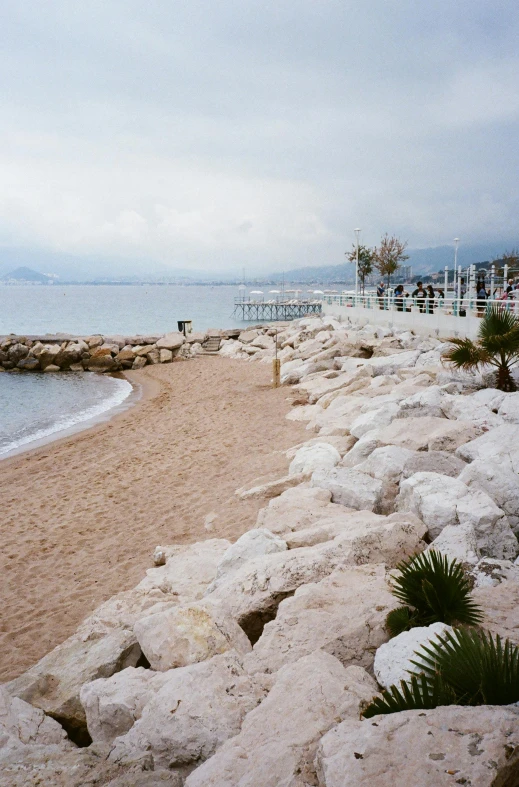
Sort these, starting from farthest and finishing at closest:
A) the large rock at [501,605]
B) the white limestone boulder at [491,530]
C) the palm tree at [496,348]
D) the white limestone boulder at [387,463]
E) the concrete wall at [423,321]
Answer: the concrete wall at [423,321], the palm tree at [496,348], the white limestone boulder at [387,463], the white limestone boulder at [491,530], the large rock at [501,605]

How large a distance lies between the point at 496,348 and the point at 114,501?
6.36 metres

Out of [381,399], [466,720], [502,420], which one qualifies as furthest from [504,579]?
[381,399]

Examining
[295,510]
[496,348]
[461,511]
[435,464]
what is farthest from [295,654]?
[496,348]

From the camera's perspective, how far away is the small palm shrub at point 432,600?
3.53 m

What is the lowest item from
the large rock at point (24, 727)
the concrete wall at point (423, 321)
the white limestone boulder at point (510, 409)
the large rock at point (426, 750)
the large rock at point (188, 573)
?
the large rock at point (188, 573)

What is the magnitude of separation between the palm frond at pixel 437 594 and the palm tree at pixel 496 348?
20.3 feet

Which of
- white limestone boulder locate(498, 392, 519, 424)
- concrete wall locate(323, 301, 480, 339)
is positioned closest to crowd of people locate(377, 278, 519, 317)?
concrete wall locate(323, 301, 480, 339)

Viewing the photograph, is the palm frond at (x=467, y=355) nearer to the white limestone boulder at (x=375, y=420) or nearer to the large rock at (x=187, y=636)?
the white limestone boulder at (x=375, y=420)

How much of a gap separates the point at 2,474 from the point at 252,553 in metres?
7.88

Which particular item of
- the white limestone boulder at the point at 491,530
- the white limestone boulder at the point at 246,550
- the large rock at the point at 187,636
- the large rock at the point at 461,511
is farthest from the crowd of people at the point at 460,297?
the large rock at the point at 187,636

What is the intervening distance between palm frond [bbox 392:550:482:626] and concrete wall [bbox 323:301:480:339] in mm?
13002

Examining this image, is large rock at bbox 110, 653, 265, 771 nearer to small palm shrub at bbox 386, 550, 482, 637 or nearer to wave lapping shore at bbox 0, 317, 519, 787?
wave lapping shore at bbox 0, 317, 519, 787

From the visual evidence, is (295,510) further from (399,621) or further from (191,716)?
(191,716)

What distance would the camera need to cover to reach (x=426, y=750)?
2148 millimetres
